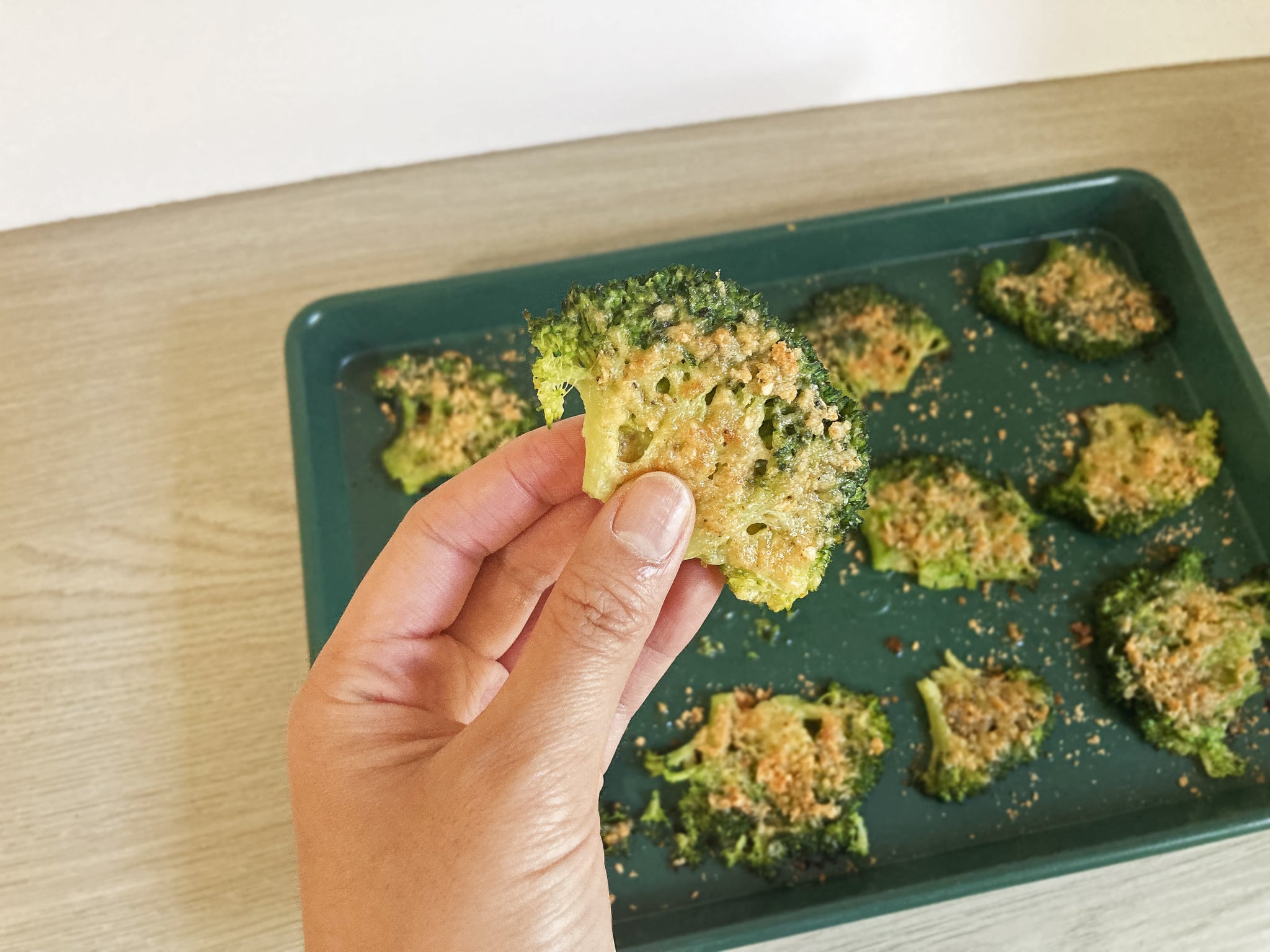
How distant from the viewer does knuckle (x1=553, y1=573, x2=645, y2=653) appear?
87cm

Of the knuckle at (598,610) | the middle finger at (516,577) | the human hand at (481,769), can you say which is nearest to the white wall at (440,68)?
the middle finger at (516,577)

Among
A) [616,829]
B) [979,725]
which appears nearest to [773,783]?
[616,829]

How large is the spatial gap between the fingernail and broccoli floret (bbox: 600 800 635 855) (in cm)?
72

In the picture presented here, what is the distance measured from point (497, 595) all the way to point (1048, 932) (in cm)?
108

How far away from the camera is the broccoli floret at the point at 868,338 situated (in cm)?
167

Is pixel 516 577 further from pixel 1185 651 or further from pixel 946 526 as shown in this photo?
pixel 1185 651

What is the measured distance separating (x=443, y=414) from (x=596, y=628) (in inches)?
33.9

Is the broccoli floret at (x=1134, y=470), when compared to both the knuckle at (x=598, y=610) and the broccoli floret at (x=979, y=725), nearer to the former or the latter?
the broccoli floret at (x=979, y=725)

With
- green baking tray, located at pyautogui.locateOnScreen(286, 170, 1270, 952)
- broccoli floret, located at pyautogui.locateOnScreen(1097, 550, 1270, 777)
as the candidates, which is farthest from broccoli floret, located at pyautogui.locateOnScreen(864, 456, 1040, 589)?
broccoli floret, located at pyautogui.locateOnScreen(1097, 550, 1270, 777)

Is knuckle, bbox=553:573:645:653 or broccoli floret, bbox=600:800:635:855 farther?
broccoli floret, bbox=600:800:635:855

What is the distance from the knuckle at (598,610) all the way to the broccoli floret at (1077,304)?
1.20 meters

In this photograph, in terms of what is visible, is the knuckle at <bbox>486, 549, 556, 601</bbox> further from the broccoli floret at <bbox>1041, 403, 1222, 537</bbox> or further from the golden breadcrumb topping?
the golden breadcrumb topping

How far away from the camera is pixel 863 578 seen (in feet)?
5.16

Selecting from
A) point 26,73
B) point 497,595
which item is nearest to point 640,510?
point 497,595
